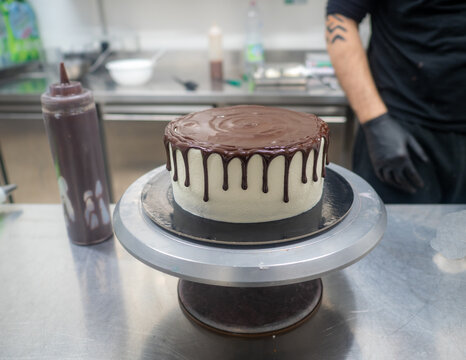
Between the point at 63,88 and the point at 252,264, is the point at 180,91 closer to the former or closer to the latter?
the point at 63,88

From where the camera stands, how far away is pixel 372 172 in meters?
1.57

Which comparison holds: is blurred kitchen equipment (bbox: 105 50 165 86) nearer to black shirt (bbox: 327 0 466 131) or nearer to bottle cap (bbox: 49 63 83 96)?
black shirt (bbox: 327 0 466 131)

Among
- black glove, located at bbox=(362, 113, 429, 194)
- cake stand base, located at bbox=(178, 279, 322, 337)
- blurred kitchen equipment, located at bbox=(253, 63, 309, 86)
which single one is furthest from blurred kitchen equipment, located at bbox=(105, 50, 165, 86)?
cake stand base, located at bbox=(178, 279, 322, 337)

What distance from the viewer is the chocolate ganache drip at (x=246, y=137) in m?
0.73

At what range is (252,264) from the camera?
A: 63cm

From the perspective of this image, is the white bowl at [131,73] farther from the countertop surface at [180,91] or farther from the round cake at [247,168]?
the round cake at [247,168]

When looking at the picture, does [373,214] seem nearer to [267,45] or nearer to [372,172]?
[372,172]

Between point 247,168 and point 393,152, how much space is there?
0.81 m

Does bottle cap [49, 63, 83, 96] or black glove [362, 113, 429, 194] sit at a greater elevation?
bottle cap [49, 63, 83, 96]

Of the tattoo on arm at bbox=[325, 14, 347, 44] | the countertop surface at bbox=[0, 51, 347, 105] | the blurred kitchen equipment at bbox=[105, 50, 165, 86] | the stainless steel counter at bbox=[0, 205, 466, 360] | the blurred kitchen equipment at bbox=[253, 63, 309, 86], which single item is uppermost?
the tattoo on arm at bbox=[325, 14, 347, 44]

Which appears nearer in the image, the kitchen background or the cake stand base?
the cake stand base

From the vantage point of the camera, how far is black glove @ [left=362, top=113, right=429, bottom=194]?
4.51ft

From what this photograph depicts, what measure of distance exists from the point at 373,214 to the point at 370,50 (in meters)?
1.04

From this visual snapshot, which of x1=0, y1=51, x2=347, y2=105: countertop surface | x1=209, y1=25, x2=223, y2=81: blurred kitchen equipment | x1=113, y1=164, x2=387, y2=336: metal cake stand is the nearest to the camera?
x1=113, y1=164, x2=387, y2=336: metal cake stand
